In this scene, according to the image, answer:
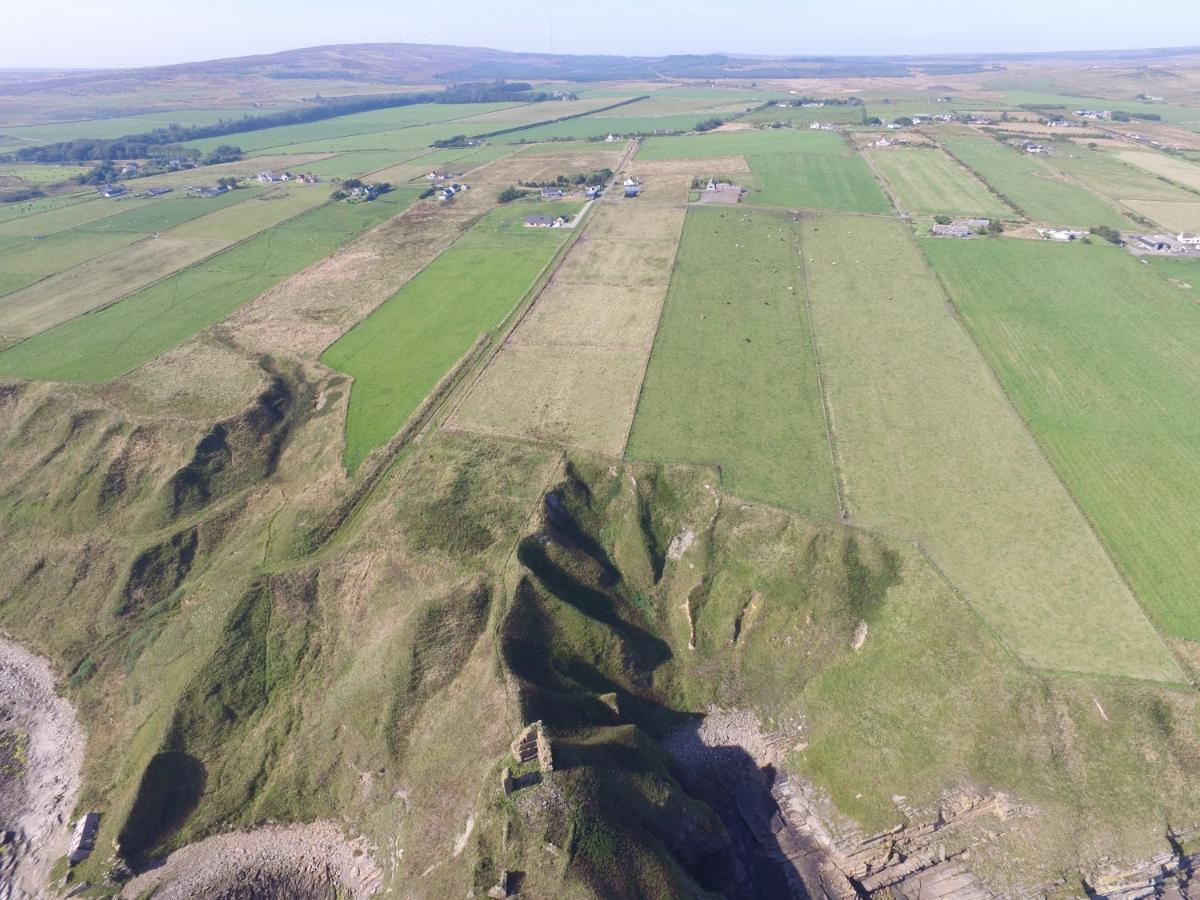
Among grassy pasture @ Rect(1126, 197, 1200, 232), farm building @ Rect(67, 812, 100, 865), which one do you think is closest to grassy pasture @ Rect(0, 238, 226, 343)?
farm building @ Rect(67, 812, 100, 865)

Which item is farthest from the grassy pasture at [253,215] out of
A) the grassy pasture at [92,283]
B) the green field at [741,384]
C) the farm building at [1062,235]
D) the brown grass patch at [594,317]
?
the farm building at [1062,235]

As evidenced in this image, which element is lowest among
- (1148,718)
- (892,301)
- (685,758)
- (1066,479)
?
(685,758)

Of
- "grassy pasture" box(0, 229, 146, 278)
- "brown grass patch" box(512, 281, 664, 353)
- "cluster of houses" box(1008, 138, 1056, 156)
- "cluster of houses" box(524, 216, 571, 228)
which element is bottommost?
"brown grass patch" box(512, 281, 664, 353)

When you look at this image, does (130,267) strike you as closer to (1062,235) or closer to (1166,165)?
(1062,235)

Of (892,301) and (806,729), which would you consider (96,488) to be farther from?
(892,301)

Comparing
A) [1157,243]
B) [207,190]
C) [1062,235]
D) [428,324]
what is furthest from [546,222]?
[1157,243]

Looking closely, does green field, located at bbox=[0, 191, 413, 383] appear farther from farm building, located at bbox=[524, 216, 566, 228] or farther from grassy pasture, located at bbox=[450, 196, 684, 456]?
grassy pasture, located at bbox=[450, 196, 684, 456]

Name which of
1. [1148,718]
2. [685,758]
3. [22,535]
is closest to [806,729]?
[685,758]
